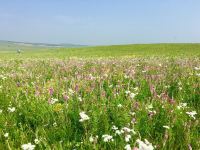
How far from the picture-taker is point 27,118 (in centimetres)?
518

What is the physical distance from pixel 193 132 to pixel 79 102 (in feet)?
6.94

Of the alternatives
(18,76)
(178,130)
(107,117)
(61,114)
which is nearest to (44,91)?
(61,114)

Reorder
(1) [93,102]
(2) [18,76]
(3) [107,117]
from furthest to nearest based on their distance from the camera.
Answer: (2) [18,76] < (1) [93,102] < (3) [107,117]

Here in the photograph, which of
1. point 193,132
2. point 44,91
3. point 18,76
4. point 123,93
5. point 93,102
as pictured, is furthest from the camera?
point 18,76

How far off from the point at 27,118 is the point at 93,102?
3.75 ft

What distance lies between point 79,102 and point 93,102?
0.25 m

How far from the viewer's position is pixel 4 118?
16.4 ft

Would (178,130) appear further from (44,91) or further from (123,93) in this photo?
(44,91)

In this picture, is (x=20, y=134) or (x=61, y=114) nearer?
(x=20, y=134)

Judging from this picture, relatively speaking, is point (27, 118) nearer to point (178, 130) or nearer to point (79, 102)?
point (79, 102)

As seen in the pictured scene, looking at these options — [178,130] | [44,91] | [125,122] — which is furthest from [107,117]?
[44,91]

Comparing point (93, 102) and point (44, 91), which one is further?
point (44, 91)

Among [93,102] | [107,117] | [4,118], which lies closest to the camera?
[107,117]

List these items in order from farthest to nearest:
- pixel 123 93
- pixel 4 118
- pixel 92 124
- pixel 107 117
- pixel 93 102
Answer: pixel 123 93, pixel 93 102, pixel 4 118, pixel 107 117, pixel 92 124
